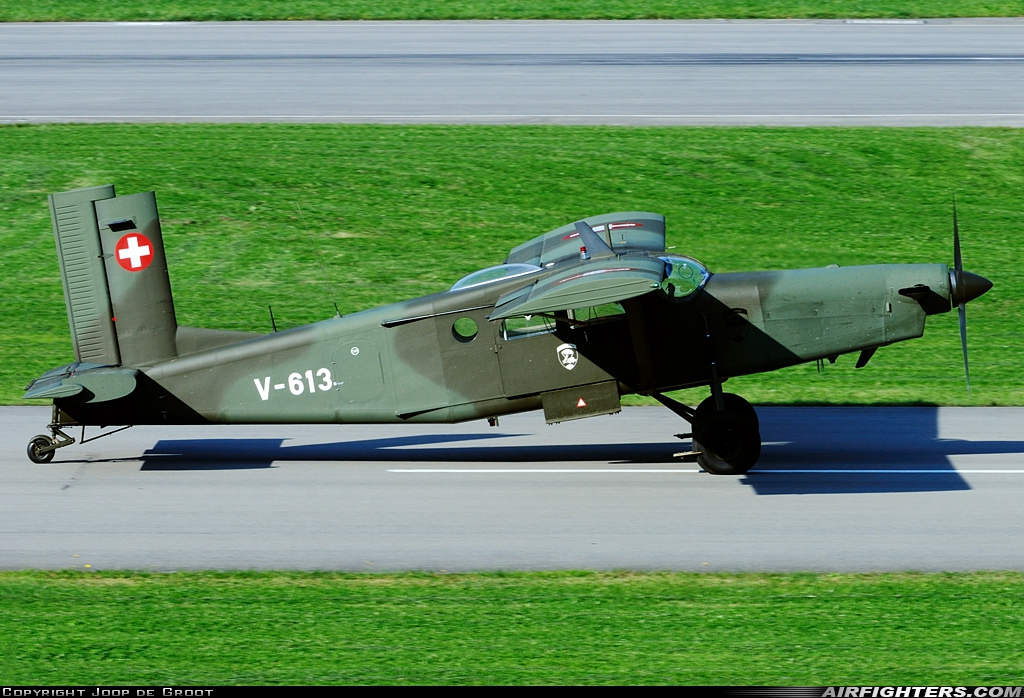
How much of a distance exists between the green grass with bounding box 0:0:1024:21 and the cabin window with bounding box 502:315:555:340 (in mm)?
24150

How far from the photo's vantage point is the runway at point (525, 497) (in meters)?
11.9

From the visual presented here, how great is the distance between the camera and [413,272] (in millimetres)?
22625

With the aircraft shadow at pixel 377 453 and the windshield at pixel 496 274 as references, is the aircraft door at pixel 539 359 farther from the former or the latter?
the aircraft shadow at pixel 377 453

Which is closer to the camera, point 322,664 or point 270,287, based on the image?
point 322,664

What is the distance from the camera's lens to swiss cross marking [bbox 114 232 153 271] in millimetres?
14539

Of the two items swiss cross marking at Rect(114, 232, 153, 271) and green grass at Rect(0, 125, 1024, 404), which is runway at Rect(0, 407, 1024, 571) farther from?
green grass at Rect(0, 125, 1024, 404)

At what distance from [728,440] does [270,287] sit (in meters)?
10.8

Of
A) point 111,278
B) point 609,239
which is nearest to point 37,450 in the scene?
point 111,278

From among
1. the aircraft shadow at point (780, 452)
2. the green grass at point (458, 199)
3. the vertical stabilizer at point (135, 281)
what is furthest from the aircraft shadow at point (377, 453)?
the green grass at point (458, 199)

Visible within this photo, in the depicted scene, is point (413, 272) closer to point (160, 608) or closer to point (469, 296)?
point (469, 296)

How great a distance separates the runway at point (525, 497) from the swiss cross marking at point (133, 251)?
2395 millimetres

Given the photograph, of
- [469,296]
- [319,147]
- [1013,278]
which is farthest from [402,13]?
[469,296]

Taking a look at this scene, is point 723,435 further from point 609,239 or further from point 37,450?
point 37,450

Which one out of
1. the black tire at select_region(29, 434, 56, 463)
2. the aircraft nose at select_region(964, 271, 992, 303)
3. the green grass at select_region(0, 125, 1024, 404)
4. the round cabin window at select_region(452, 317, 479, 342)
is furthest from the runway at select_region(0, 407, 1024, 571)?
the green grass at select_region(0, 125, 1024, 404)
